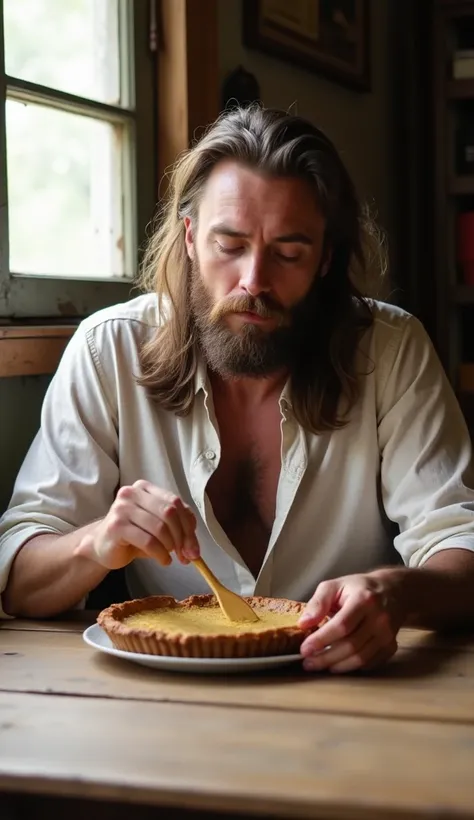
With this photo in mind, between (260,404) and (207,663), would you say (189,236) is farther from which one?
(207,663)

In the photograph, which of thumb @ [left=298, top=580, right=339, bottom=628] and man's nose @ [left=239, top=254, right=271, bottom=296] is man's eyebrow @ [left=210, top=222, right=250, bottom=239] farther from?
thumb @ [left=298, top=580, right=339, bottom=628]

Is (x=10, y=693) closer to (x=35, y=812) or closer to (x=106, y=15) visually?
(x=35, y=812)

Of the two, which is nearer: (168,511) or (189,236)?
(168,511)

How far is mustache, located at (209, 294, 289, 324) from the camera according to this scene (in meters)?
1.70

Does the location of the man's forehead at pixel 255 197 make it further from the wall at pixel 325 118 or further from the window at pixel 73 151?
the wall at pixel 325 118

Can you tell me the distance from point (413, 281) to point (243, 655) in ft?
8.11

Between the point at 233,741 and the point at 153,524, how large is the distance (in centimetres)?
38

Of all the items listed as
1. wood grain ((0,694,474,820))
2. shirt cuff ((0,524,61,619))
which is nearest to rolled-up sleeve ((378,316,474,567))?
shirt cuff ((0,524,61,619))

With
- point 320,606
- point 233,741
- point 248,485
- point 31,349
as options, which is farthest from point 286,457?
point 233,741

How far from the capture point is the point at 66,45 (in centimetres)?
206

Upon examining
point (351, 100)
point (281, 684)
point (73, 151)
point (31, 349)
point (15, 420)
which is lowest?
point (281, 684)

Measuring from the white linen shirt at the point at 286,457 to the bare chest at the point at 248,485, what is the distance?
0.11 ft

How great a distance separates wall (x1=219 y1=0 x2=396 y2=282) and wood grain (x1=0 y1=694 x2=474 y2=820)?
5.56 feet

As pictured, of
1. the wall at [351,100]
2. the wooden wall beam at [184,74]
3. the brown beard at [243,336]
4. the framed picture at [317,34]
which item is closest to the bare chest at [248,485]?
the brown beard at [243,336]
